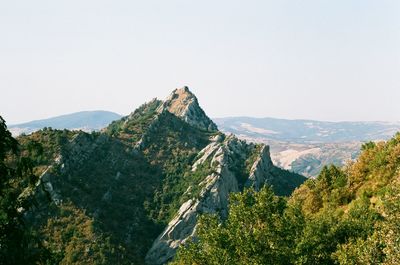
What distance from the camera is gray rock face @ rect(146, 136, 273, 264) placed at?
14700 centimetres

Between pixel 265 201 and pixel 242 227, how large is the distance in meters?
3.46

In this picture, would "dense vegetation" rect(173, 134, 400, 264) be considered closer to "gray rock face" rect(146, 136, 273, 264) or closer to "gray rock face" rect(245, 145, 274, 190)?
"gray rock face" rect(146, 136, 273, 264)

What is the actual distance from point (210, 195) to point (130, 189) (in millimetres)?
33684

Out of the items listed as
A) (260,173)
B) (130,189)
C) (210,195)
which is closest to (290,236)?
(210,195)

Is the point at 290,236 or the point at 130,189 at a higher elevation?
the point at 290,236

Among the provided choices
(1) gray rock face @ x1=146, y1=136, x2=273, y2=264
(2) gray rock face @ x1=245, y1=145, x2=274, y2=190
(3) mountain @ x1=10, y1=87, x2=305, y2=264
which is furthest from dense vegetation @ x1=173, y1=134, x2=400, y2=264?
(2) gray rock face @ x1=245, y1=145, x2=274, y2=190

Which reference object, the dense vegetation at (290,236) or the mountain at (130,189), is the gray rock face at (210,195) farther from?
the dense vegetation at (290,236)

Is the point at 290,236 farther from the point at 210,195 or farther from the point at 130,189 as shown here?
the point at 130,189

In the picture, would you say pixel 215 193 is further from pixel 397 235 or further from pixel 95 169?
pixel 397 235

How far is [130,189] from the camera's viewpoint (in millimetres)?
168250

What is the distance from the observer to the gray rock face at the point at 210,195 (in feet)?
482

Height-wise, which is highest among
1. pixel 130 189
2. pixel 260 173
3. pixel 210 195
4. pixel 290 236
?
pixel 290 236

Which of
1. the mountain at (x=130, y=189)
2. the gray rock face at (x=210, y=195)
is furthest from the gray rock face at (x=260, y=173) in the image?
the mountain at (x=130, y=189)

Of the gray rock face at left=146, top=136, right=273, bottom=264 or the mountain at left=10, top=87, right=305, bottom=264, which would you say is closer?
the mountain at left=10, top=87, right=305, bottom=264
